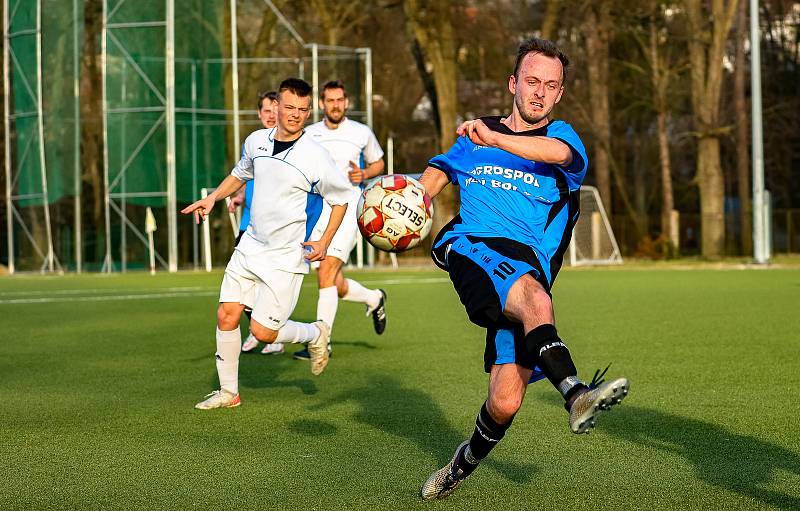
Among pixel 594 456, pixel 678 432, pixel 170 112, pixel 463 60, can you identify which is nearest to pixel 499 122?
Result: pixel 594 456

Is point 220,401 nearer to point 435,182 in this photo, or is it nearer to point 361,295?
point 435,182

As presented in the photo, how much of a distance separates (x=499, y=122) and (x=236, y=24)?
2856 centimetres

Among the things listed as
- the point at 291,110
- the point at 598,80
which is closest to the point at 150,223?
the point at 598,80

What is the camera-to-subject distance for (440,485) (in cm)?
532

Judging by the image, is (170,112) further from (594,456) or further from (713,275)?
(594,456)

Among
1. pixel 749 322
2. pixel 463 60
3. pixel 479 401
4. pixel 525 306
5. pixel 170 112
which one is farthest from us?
pixel 463 60

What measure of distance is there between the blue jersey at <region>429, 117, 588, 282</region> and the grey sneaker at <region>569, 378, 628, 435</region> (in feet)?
2.99

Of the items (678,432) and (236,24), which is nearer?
(678,432)

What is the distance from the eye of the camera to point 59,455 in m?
6.46

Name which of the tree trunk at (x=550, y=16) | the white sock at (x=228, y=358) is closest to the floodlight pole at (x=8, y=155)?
the tree trunk at (x=550, y=16)

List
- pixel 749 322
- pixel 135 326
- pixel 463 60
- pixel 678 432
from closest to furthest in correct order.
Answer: pixel 678 432, pixel 749 322, pixel 135 326, pixel 463 60

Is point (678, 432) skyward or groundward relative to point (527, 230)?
groundward

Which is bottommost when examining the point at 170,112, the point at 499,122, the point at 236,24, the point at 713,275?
the point at 713,275

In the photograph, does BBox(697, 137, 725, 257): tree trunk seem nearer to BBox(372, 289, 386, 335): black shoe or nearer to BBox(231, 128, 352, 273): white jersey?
BBox(372, 289, 386, 335): black shoe
